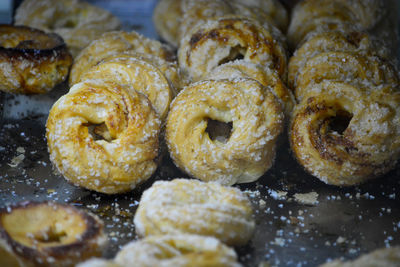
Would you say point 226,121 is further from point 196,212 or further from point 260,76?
point 196,212

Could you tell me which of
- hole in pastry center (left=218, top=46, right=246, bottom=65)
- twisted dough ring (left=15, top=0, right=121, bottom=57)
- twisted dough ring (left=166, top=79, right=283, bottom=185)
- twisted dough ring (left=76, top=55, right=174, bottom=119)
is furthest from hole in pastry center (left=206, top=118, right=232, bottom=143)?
twisted dough ring (left=15, top=0, right=121, bottom=57)

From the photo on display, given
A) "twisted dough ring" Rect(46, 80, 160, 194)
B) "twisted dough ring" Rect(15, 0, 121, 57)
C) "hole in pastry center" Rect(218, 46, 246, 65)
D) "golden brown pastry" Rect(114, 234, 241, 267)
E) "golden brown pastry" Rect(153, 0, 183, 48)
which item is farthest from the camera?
"golden brown pastry" Rect(153, 0, 183, 48)

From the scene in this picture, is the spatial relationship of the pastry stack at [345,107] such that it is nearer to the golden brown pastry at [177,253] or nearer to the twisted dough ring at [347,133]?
the twisted dough ring at [347,133]

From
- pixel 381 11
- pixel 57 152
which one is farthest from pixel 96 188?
pixel 381 11

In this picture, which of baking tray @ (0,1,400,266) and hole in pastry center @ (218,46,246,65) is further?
hole in pastry center @ (218,46,246,65)

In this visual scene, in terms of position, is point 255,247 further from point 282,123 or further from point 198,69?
point 198,69

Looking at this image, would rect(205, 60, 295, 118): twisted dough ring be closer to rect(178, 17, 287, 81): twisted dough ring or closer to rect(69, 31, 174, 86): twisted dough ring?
rect(178, 17, 287, 81): twisted dough ring
